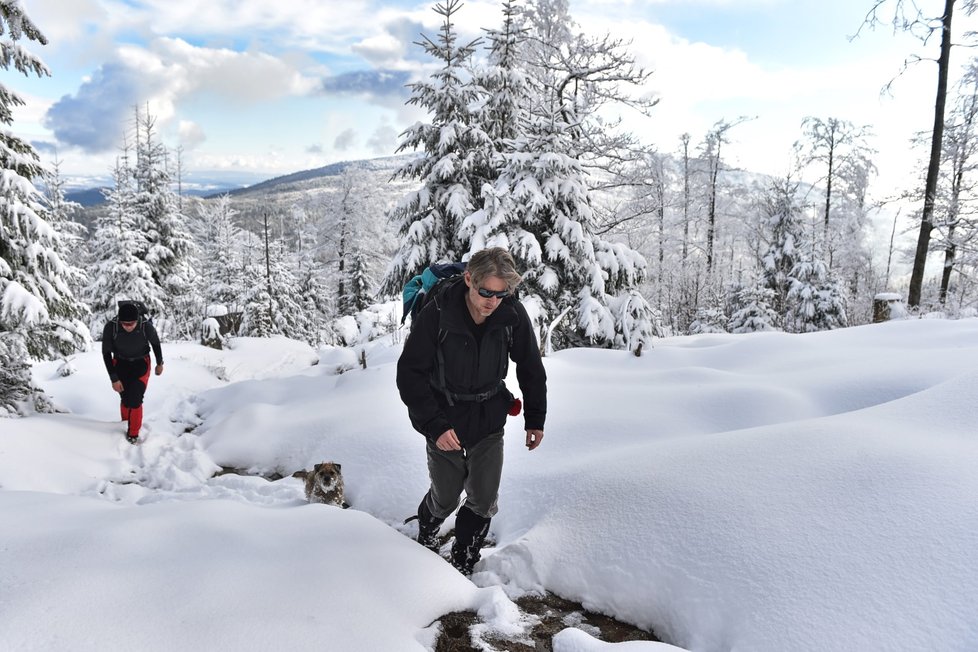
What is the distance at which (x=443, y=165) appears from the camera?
11.2 meters

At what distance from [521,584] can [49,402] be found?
711 cm

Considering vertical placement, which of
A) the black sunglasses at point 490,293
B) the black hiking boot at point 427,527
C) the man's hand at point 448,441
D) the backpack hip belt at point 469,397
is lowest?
the black hiking boot at point 427,527

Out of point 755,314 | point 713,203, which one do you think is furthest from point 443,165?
point 713,203

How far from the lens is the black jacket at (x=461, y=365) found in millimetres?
3084

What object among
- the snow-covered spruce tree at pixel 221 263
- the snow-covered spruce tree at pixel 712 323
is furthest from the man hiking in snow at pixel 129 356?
the snow-covered spruce tree at pixel 221 263

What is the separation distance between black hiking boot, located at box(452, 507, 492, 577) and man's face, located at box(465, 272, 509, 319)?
1.47 m

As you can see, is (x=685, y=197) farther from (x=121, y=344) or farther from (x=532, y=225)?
(x=121, y=344)

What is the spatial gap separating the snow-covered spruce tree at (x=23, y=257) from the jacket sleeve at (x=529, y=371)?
6.47m

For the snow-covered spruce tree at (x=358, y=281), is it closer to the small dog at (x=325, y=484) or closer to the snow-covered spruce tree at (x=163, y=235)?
the snow-covered spruce tree at (x=163, y=235)

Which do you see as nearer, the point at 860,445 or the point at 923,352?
the point at 860,445

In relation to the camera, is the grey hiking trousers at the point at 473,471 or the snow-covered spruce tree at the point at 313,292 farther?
the snow-covered spruce tree at the point at 313,292

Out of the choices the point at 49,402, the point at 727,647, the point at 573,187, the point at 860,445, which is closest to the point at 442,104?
the point at 573,187

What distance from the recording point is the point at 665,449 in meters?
4.09

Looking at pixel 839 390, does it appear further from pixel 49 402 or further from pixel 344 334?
pixel 344 334
